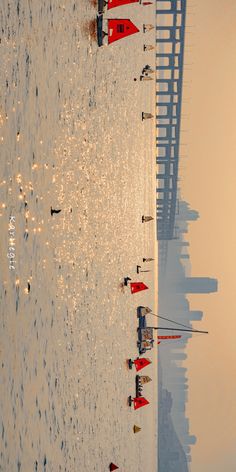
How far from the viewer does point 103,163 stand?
21094 millimetres

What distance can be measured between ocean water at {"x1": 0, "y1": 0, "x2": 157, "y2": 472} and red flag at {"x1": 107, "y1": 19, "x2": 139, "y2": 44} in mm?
513

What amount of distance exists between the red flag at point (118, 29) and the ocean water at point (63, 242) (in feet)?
1.68

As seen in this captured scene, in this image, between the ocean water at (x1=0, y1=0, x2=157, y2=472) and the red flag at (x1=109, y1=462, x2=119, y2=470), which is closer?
the ocean water at (x1=0, y1=0, x2=157, y2=472)

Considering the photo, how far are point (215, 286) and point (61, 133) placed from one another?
141354mm

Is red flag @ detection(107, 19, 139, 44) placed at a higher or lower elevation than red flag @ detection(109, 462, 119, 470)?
higher

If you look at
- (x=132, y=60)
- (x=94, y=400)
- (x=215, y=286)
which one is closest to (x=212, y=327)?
(x=215, y=286)

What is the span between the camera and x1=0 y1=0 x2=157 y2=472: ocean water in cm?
1052

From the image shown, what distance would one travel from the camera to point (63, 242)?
48.4ft

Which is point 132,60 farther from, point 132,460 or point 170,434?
point 170,434

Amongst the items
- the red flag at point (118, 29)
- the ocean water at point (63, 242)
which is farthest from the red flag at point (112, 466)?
the red flag at point (118, 29)

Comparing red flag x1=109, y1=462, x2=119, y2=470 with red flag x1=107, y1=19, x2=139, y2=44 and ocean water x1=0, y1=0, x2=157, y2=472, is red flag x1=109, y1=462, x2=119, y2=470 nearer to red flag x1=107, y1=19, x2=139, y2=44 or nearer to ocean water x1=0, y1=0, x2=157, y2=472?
ocean water x1=0, y1=0, x2=157, y2=472

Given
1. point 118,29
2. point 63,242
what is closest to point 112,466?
point 63,242

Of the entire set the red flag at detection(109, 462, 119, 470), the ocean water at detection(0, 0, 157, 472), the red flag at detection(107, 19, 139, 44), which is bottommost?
the red flag at detection(109, 462, 119, 470)

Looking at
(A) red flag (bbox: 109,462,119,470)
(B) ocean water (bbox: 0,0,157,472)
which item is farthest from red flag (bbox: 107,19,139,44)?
(A) red flag (bbox: 109,462,119,470)
